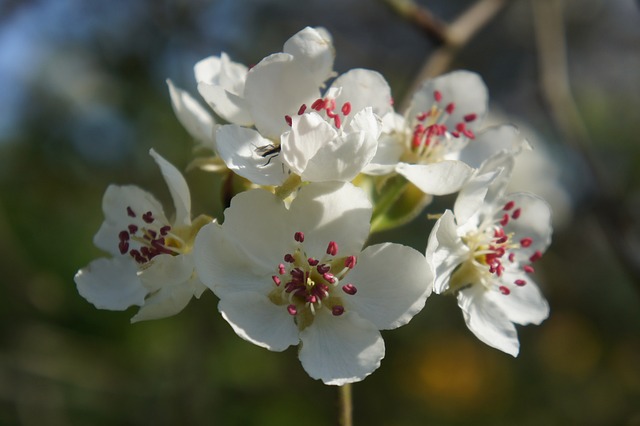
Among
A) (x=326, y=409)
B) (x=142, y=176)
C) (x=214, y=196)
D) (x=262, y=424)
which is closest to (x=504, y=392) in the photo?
(x=326, y=409)

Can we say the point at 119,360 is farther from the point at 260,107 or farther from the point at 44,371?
the point at 260,107

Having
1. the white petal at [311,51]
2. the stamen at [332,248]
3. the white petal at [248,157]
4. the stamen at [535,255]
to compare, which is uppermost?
the white petal at [311,51]

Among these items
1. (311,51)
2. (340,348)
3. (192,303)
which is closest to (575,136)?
(311,51)

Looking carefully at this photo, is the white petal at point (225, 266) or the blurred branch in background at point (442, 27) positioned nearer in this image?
the white petal at point (225, 266)

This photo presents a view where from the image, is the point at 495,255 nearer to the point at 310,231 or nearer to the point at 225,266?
the point at 310,231

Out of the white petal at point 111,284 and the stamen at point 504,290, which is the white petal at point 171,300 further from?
the stamen at point 504,290

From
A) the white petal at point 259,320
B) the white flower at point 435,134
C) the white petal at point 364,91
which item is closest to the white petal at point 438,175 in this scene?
the white flower at point 435,134

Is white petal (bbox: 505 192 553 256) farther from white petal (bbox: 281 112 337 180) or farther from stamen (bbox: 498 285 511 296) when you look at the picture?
white petal (bbox: 281 112 337 180)
